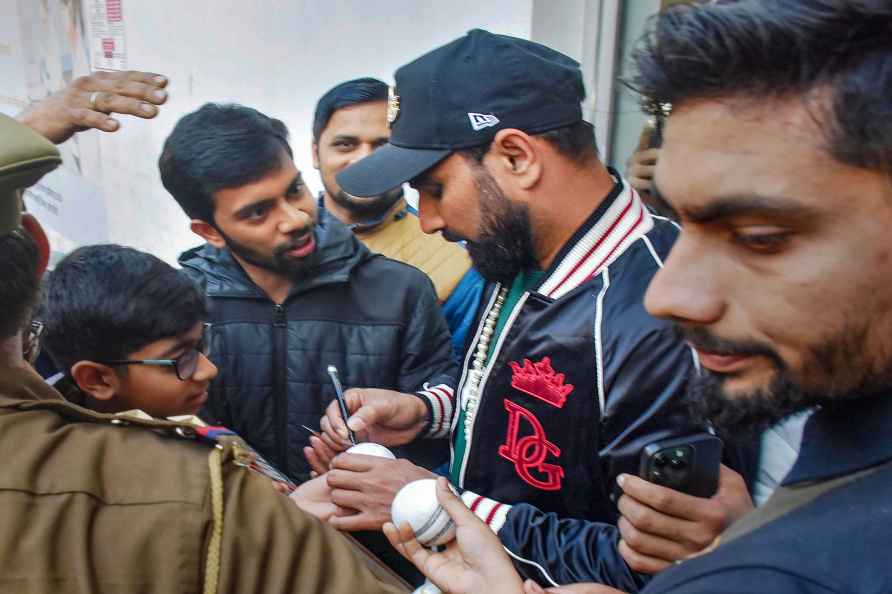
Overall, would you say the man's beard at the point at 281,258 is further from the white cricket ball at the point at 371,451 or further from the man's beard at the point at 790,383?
the man's beard at the point at 790,383

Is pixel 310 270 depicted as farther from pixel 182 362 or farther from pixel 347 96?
pixel 347 96

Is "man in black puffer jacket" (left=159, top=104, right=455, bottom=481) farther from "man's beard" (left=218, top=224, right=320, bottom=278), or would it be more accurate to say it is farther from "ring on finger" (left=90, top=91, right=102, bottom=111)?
"ring on finger" (left=90, top=91, right=102, bottom=111)

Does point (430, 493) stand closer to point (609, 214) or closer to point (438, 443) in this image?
point (609, 214)

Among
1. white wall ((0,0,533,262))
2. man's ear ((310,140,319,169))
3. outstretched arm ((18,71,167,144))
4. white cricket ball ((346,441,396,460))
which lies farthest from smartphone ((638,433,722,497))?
outstretched arm ((18,71,167,144))

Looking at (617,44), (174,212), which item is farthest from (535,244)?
(174,212)

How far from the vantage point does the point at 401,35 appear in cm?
323

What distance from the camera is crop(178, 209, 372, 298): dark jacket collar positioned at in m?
2.31

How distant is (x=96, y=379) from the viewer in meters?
1.93

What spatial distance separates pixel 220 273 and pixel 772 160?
1.88 m

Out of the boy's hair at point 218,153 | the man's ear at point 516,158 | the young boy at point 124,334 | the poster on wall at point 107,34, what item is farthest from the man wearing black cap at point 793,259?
the poster on wall at point 107,34

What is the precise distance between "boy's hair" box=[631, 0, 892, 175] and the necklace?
1.04m

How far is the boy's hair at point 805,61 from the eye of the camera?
28.4 inches

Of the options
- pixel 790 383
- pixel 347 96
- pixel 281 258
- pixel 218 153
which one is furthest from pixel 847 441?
pixel 347 96

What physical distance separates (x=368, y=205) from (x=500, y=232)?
125 centimetres
